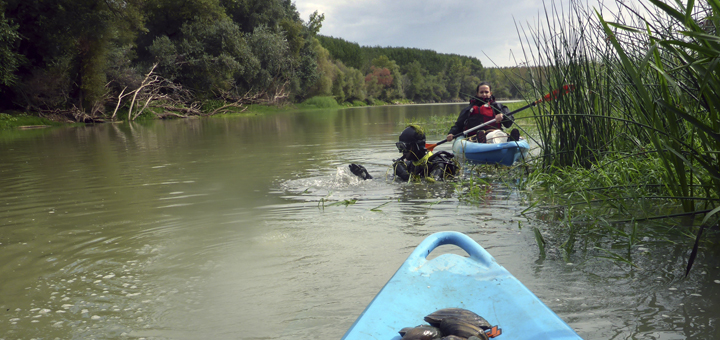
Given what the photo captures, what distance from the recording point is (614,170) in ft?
12.9

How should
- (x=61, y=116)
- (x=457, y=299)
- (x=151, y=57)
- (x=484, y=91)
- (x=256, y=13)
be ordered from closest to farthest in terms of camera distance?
(x=457, y=299), (x=484, y=91), (x=61, y=116), (x=151, y=57), (x=256, y=13)

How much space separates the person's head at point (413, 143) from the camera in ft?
19.8

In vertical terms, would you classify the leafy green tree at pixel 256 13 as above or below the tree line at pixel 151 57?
above

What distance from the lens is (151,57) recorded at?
28781 mm

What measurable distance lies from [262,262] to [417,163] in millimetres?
3219

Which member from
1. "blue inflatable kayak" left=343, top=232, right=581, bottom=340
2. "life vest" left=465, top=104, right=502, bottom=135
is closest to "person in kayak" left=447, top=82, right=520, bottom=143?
"life vest" left=465, top=104, right=502, bottom=135

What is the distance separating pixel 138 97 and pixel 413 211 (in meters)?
23.0

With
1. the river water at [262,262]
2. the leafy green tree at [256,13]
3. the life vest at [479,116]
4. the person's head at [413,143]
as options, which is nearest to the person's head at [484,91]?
the life vest at [479,116]

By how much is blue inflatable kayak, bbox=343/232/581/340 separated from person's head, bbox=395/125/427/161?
3742 millimetres

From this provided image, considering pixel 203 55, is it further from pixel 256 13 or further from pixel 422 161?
pixel 422 161

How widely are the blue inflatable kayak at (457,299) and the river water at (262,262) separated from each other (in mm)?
438

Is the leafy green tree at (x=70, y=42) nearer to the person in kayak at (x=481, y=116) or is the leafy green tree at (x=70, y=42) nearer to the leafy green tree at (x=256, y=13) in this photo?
the leafy green tree at (x=256, y=13)

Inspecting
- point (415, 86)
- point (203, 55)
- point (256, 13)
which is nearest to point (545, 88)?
point (203, 55)

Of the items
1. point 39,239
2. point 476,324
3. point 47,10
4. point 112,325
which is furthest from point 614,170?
point 47,10
